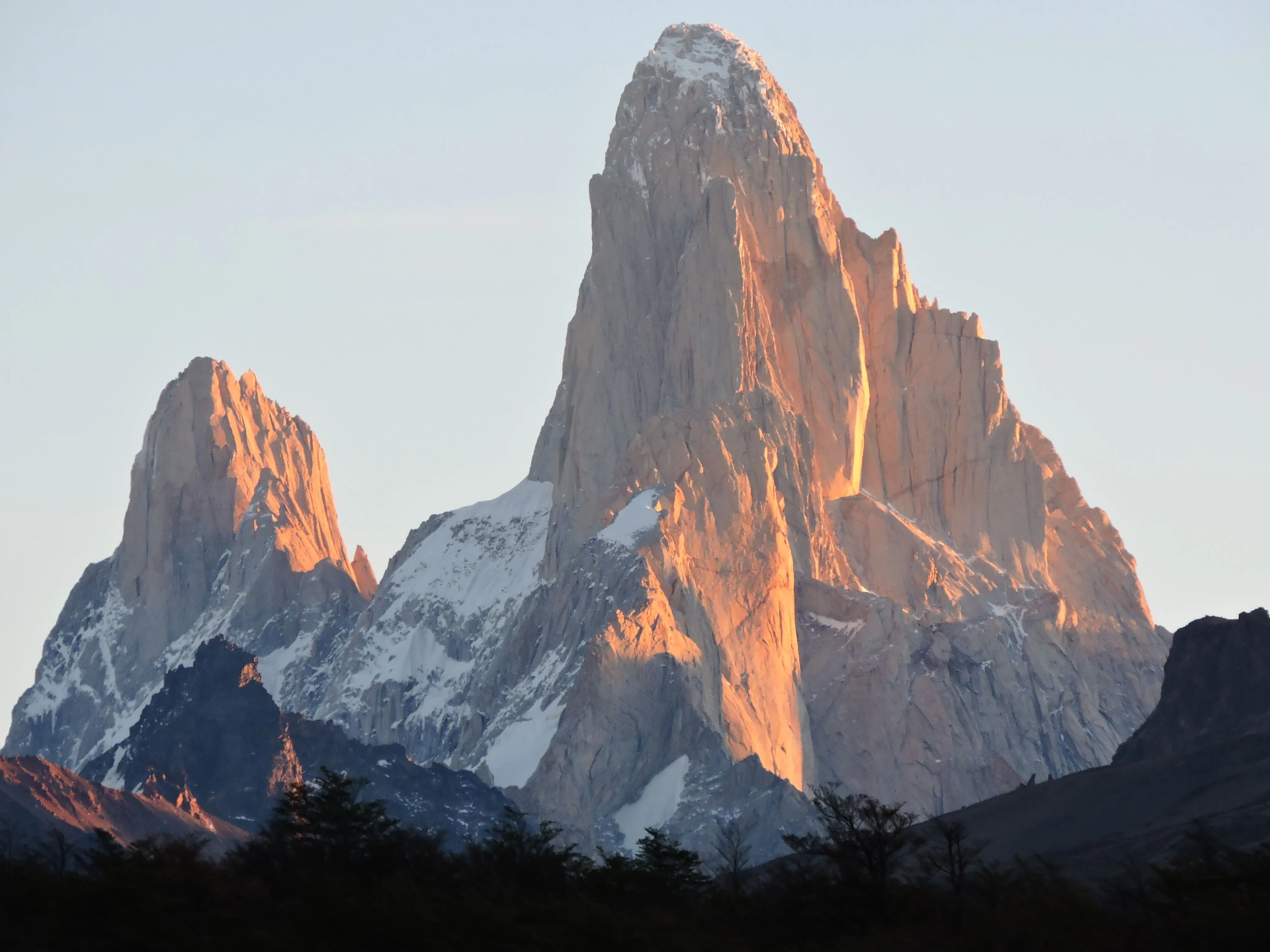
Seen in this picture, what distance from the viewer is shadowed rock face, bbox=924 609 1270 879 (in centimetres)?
11938

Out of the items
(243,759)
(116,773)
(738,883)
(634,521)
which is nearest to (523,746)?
(634,521)

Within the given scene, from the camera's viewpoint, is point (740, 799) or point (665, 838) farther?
point (740, 799)

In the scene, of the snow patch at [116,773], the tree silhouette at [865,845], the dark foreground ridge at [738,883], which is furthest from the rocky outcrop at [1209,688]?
the snow patch at [116,773]

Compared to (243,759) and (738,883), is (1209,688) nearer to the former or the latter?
(738,883)

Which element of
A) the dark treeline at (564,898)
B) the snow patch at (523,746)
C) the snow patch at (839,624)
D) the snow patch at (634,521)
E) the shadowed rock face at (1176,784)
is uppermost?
the snow patch at (634,521)

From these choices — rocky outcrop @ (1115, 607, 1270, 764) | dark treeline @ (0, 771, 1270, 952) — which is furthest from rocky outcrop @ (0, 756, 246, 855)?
rocky outcrop @ (1115, 607, 1270, 764)

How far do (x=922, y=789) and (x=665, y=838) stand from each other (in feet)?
242

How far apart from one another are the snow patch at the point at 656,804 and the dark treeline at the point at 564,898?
61.9 metres

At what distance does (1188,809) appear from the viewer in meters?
127

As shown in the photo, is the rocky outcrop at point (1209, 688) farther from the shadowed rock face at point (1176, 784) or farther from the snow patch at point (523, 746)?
the snow patch at point (523, 746)

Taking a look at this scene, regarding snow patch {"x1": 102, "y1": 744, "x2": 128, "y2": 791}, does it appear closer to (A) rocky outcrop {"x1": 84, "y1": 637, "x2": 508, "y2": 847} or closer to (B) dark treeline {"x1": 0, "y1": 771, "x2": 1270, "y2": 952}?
(A) rocky outcrop {"x1": 84, "y1": 637, "x2": 508, "y2": 847}

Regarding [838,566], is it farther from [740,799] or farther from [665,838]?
[665,838]

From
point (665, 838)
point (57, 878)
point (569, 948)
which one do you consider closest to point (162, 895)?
point (57, 878)

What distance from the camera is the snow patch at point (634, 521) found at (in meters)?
182
